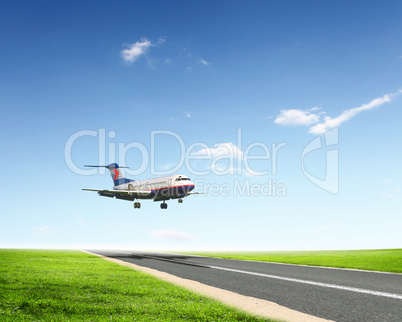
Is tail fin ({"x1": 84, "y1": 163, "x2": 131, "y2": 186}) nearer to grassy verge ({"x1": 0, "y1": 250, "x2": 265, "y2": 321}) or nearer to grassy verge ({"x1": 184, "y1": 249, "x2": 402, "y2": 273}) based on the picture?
grassy verge ({"x1": 184, "y1": 249, "x2": 402, "y2": 273})

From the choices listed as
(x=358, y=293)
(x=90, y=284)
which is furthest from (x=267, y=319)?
(x=90, y=284)

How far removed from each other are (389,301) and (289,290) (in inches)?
80.6

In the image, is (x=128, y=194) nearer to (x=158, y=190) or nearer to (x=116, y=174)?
(x=158, y=190)

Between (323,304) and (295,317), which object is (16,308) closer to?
(295,317)

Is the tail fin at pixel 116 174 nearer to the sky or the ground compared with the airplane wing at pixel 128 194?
nearer to the sky

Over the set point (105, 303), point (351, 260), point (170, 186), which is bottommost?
point (351, 260)

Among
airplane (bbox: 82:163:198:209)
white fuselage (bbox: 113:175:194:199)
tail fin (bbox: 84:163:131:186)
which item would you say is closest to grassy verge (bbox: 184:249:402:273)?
white fuselage (bbox: 113:175:194:199)

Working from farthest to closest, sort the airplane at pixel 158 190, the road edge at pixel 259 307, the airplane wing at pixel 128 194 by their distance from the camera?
1. the airplane wing at pixel 128 194
2. the airplane at pixel 158 190
3. the road edge at pixel 259 307

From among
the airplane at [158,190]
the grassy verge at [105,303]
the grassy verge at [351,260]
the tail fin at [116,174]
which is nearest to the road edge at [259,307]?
the grassy verge at [105,303]

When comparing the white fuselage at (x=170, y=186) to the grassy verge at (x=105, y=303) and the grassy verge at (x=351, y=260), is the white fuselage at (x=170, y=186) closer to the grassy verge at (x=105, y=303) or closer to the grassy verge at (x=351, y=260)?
the grassy verge at (x=351, y=260)

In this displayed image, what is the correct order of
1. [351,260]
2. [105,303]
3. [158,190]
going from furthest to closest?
[158,190] < [351,260] < [105,303]

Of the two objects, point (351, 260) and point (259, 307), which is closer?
point (259, 307)

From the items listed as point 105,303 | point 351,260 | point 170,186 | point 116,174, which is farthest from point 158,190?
point 105,303

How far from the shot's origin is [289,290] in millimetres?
7312
